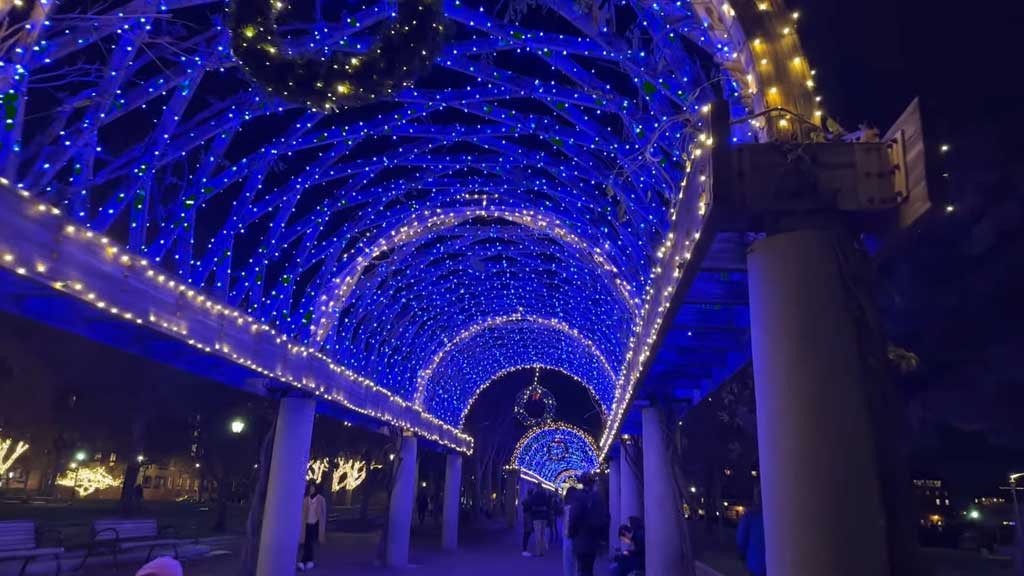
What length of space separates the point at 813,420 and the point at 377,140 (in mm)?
12553

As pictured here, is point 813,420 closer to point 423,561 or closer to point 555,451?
point 423,561

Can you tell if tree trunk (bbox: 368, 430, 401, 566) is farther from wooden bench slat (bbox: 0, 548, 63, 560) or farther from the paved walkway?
wooden bench slat (bbox: 0, 548, 63, 560)

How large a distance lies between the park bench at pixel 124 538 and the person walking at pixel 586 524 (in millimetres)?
8113

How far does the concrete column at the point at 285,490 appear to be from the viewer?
1434cm

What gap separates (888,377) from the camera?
4559 mm

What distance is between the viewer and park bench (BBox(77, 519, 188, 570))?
46.1 ft

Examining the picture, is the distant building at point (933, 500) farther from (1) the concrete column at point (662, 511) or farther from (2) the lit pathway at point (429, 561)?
(1) the concrete column at point (662, 511)

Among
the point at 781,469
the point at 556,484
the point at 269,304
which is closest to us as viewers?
the point at 781,469

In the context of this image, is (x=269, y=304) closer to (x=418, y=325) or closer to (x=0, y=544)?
(x=0, y=544)

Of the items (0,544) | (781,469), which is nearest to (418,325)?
(0,544)

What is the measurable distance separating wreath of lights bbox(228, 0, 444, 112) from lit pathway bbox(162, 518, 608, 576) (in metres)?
12.7

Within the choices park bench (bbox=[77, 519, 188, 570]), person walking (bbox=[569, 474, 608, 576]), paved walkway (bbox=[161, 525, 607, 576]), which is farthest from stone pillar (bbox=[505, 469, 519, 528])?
person walking (bbox=[569, 474, 608, 576])

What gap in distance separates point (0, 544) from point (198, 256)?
7.34m

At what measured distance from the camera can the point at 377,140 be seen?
15.3 m
